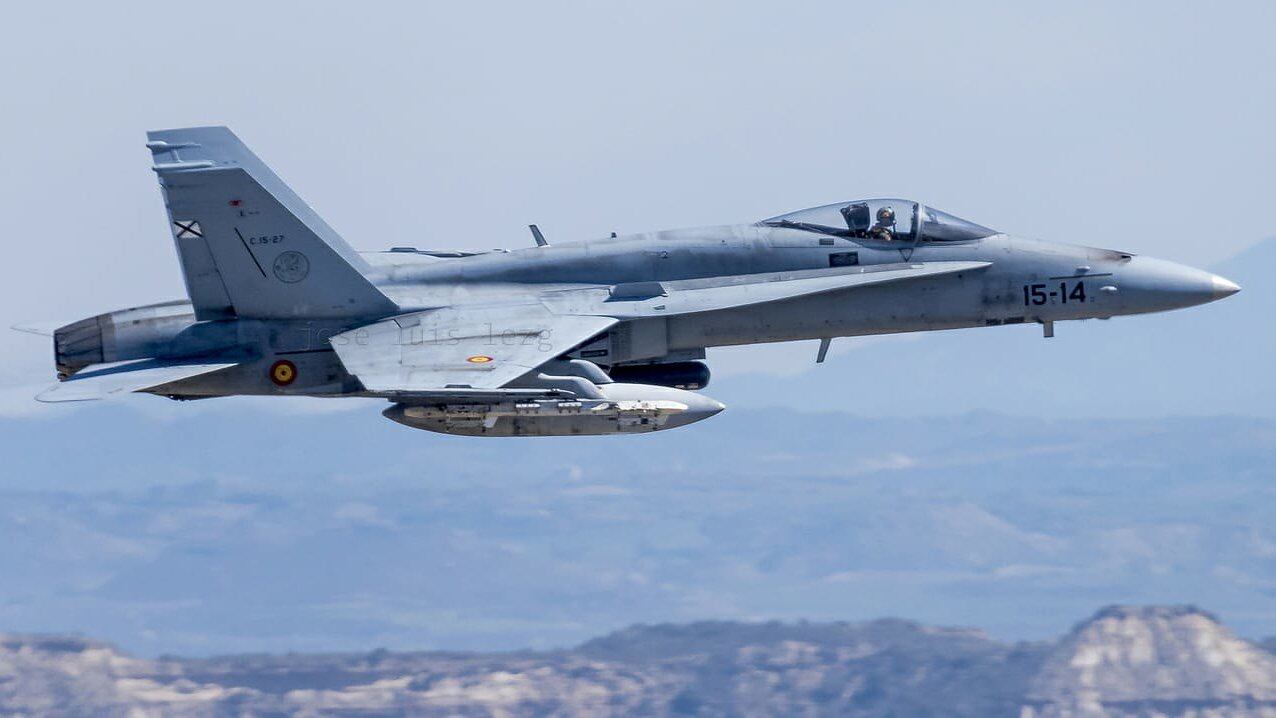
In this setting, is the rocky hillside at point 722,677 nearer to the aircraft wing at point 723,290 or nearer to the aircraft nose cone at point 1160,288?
the aircraft wing at point 723,290

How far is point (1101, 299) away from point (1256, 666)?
6844 centimetres

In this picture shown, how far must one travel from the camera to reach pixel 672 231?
2431cm

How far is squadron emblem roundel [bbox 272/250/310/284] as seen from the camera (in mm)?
23781

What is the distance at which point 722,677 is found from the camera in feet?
291

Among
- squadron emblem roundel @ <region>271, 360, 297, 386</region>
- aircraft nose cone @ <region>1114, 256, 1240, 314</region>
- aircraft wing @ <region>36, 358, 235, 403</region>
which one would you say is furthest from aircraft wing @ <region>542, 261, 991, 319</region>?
aircraft wing @ <region>36, 358, 235, 403</region>

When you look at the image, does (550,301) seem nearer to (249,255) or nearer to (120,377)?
(249,255)

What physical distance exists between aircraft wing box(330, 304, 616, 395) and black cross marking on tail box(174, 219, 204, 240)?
209 centimetres

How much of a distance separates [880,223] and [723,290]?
2246mm

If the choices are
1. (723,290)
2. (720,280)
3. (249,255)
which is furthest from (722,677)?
(249,255)

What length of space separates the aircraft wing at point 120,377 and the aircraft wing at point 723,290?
4.41 meters

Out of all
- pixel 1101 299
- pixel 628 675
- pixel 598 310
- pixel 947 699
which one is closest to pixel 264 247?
pixel 598 310

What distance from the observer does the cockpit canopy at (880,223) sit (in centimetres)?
2444

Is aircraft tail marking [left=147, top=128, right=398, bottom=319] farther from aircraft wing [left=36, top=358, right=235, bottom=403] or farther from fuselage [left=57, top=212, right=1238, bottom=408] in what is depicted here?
aircraft wing [left=36, top=358, right=235, bottom=403]

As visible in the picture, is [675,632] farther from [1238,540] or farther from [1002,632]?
[1238,540]
